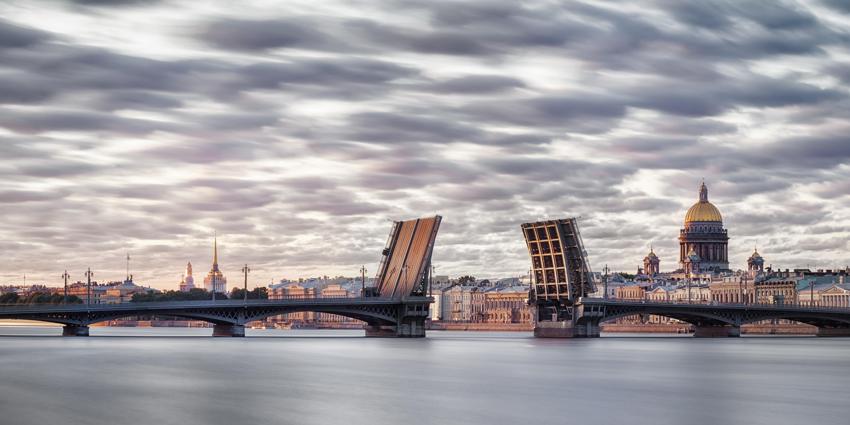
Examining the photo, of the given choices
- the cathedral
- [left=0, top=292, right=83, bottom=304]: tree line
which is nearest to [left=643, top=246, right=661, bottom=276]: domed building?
the cathedral

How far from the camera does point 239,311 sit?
2987 inches

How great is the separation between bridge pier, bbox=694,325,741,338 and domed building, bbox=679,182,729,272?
7533 centimetres

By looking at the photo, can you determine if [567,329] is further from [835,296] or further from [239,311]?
[835,296]

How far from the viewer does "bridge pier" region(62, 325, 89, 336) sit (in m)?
75.3

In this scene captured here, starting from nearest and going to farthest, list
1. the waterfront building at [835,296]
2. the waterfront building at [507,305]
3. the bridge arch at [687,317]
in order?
1. the bridge arch at [687,317]
2. the waterfront building at [835,296]
3. the waterfront building at [507,305]

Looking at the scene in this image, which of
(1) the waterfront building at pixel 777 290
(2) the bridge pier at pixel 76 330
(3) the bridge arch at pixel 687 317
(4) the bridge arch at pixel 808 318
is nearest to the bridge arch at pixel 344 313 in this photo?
(2) the bridge pier at pixel 76 330

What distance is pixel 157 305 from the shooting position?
71188 millimetres

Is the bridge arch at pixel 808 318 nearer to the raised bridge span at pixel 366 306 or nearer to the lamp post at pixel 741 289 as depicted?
the raised bridge span at pixel 366 306

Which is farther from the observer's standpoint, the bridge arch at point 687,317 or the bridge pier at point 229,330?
the bridge arch at point 687,317

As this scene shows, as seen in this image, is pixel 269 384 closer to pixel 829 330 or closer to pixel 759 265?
pixel 829 330

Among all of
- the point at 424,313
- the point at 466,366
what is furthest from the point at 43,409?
the point at 424,313

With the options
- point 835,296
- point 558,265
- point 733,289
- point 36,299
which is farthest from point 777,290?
point 36,299

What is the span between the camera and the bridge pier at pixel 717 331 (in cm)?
9075

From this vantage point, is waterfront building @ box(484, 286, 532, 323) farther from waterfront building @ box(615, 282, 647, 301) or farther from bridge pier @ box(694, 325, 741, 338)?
bridge pier @ box(694, 325, 741, 338)
